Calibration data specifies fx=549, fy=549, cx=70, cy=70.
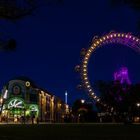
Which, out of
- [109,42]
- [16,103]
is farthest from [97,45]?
[16,103]

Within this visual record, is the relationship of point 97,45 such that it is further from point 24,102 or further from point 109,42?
point 24,102

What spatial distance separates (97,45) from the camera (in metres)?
100

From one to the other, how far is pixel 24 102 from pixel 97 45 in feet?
126

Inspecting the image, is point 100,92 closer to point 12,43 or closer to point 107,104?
point 107,104

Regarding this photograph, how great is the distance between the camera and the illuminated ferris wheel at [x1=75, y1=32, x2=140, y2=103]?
310 feet

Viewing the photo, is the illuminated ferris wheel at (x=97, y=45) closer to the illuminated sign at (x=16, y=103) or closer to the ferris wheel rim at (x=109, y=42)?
the ferris wheel rim at (x=109, y=42)

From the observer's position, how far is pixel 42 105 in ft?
496

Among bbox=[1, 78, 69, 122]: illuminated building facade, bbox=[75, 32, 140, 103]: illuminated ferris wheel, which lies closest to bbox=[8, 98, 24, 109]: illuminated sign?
bbox=[1, 78, 69, 122]: illuminated building facade

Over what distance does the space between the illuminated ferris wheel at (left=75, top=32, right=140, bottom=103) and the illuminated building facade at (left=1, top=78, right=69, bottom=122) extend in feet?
62.4

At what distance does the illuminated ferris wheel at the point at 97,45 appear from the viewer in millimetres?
94438

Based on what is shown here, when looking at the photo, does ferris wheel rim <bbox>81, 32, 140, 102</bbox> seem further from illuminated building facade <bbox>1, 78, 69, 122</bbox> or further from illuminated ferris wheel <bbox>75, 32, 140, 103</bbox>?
illuminated building facade <bbox>1, 78, 69, 122</bbox>

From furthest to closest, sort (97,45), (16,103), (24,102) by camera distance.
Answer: (24,102) → (16,103) → (97,45)

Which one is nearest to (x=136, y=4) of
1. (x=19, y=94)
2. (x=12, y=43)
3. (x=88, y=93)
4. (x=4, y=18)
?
(x=4, y=18)

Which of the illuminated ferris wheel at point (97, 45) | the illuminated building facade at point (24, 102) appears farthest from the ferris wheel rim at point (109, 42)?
the illuminated building facade at point (24, 102)
